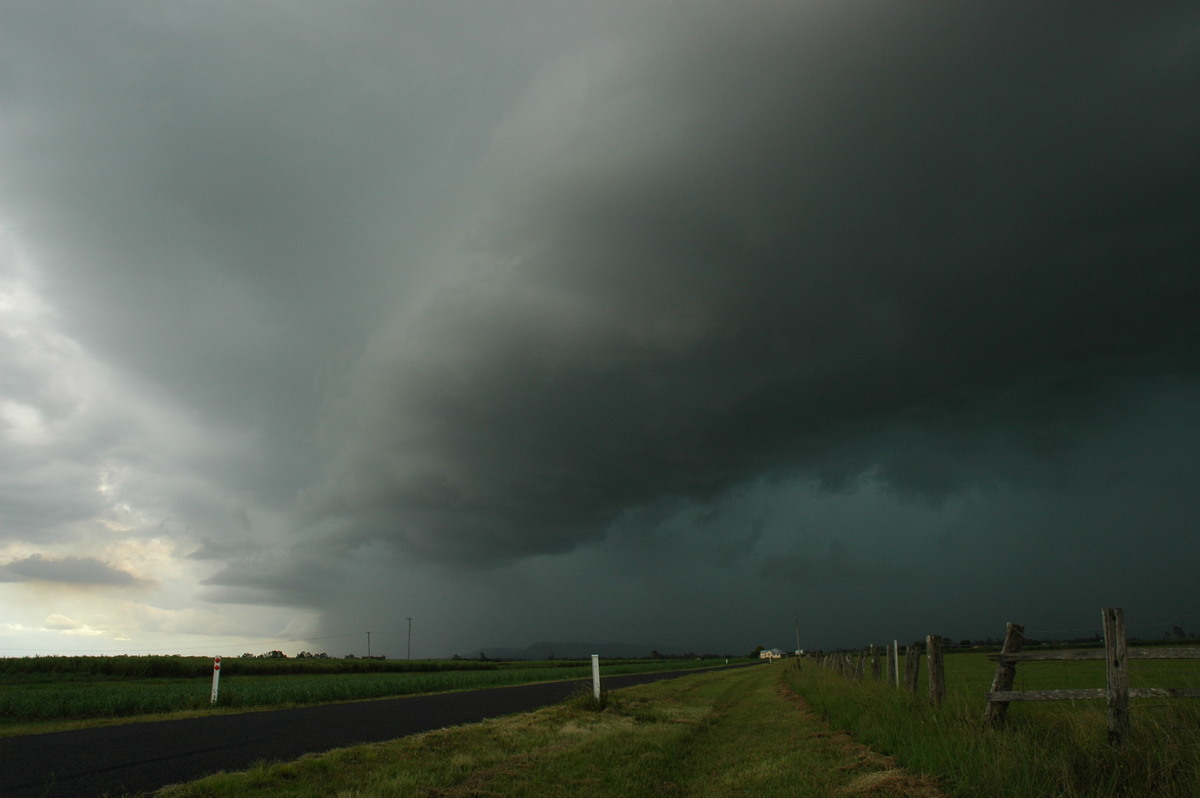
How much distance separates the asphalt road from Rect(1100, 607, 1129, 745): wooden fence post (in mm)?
12058

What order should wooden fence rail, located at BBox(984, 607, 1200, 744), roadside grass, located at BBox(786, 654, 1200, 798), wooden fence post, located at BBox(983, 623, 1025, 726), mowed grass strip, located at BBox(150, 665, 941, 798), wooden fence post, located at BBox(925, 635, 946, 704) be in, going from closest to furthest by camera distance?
1. roadside grass, located at BBox(786, 654, 1200, 798)
2. mowed grass strip, located at BBox(150, 665, 941, 798)
3. wooden fence rail, located at BBox(984, 607, 1200, 744)
4. wooden fence post, located at BBox(983, 623, 1025, 726)
5. wooden fence post, located at BBox(925, 635, 946, 704)

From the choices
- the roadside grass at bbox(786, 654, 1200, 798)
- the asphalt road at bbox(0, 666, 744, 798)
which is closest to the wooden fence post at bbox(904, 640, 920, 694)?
the roadside grass at bbox(786, 654, 1200, 798)

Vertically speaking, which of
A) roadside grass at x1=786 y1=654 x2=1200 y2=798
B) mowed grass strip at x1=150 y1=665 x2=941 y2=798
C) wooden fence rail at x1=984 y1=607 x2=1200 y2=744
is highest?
wooden fence rail at x1=984 y1=607 x2=1200 y2=744

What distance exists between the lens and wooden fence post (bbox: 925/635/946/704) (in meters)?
13.3

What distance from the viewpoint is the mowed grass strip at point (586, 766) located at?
26.9 ft

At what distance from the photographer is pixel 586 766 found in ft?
33.6

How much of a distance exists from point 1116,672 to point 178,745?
1545 cm

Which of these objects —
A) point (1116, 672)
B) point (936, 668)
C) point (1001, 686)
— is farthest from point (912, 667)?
point (1116, 672)

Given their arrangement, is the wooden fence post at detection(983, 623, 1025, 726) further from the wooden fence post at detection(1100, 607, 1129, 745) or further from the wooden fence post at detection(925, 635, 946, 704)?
the wooden fence post at detection(925, 635, 946, 704)

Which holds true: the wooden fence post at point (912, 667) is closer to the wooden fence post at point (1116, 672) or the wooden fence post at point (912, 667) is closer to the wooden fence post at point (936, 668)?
the wooden fence post at point (936, 668)

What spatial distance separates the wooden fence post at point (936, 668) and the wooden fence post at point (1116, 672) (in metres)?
4.04

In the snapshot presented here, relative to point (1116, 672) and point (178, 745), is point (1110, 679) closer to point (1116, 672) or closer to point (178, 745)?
point (1116, 672)

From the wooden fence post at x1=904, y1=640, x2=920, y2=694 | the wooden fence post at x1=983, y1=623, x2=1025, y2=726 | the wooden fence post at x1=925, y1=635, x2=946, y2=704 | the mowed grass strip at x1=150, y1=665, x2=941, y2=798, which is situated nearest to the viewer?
the mowed grass strip at x1=150, y1=665, x2=941, y2=798

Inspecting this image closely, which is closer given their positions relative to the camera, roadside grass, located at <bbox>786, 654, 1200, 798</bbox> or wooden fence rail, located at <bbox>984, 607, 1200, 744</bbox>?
roadside grass, located at <bbox>786, 654, 1200, 798</bbox>
